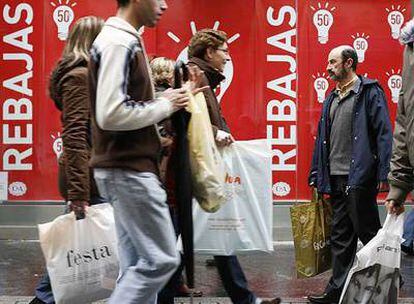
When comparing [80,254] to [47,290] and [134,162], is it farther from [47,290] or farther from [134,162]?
[134,162]

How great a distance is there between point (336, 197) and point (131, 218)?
283 centimetres

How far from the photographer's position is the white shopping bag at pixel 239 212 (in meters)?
5.14

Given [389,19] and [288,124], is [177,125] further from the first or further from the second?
[389,19]

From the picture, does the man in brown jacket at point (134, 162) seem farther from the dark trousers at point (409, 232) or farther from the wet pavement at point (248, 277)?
the dark trousers at point (409, 232)

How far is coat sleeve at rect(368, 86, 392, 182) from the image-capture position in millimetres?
5711

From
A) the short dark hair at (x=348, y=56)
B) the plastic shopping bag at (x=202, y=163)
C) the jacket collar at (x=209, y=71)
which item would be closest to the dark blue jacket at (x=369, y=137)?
the short dark hair at (x=348, y=56)

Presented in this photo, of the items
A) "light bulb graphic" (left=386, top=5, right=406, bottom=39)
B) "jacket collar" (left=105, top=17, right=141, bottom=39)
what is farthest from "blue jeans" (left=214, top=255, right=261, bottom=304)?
"light bulb graphic" (left=386, top=5, right=406, bottom=39)

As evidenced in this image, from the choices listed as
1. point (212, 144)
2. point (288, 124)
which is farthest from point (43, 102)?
point (212, 144)

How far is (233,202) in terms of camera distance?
5.16 metres

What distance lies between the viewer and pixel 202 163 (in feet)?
13.2

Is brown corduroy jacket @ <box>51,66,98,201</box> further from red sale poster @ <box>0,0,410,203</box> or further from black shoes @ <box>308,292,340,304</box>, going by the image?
red sale poster @ <box>0,0,410,203</box>

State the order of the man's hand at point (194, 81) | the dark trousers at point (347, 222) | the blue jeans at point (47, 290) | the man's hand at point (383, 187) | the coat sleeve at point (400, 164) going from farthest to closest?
1. the dark trousers at point (347, 222)
2. the man's hand at point (383, 187)
3. the blue jeans at point (47, 290)
4. the coat sleeve at point (400, 164)
5. the man's hand at point (194, 81)

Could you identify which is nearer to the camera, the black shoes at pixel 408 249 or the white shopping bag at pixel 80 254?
the white shopping bag at pixel 80 254

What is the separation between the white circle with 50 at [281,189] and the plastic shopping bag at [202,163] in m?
4.79
